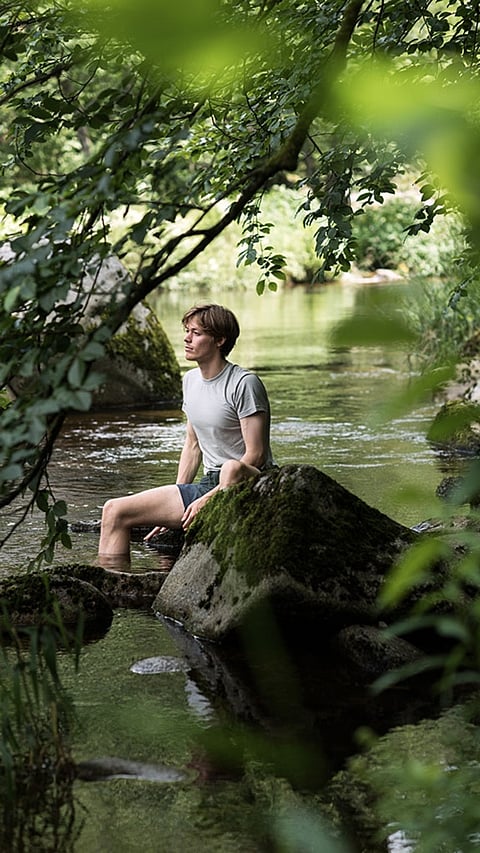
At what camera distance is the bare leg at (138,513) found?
7.36 meters

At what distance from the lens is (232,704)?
16.6 feet

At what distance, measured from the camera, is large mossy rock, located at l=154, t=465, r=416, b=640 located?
560cm

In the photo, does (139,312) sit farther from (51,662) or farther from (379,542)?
(51,662)

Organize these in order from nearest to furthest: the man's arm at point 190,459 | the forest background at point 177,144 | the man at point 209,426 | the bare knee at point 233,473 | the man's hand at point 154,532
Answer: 1. the forest background at point 177,144
2. the bare knee at point 233,473
3. the man at point 209,426
4. the man's hand at point 154,532
5. the man's arm at point 190,459

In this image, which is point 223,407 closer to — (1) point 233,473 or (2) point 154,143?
(1) point 233,473

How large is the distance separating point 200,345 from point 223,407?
16.1 inches

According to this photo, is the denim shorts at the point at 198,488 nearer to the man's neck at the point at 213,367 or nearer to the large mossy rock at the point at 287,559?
the man's neck at the point at 213,367

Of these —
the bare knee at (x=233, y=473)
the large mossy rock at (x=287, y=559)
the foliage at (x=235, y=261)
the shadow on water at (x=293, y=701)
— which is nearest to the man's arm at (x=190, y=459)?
the bare knee at (x=233, y=473)

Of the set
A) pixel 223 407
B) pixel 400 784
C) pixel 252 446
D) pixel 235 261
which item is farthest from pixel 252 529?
pixel 235 261

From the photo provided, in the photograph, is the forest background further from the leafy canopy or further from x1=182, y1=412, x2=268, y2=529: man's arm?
x1=182, y1=412, x2=268, y2=529: man's arm

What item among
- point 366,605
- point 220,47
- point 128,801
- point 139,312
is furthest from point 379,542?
point 139,312

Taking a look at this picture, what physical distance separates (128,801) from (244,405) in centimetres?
343

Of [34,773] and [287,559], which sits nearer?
[34,773]

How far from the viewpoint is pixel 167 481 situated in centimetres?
1030
